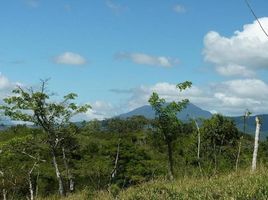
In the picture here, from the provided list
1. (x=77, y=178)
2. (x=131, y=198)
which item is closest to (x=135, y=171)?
(x=77, y=178)

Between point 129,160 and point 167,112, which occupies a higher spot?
point 167,112

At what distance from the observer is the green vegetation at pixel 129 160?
962 cm

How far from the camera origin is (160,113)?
31.5 metres

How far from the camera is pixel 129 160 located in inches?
2291

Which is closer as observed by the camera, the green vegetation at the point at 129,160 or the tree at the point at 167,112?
the green vegetation at the point at 129,160

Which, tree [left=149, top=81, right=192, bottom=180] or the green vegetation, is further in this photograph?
tree [left=149, top=81, right=192, bottom=180]

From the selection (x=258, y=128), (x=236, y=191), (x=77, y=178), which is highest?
(x=258, y=128)

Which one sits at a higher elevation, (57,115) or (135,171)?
(57,115)

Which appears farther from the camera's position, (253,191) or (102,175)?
(102,175)

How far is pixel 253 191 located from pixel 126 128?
122 meters

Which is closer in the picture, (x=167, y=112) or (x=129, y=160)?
(x=167, y=112)

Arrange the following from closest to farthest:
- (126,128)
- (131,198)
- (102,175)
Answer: (131,198) → (102,175) → (126,128)

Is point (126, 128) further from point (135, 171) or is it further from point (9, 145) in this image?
point (9, 145)

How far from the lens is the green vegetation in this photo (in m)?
9.62
